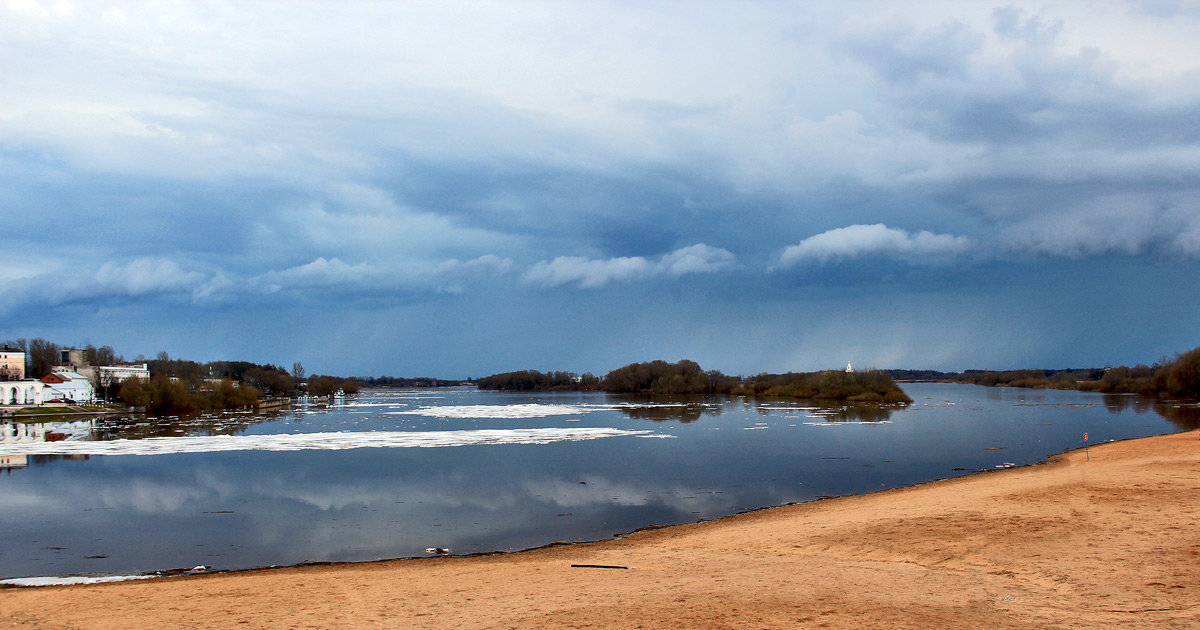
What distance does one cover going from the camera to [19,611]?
9.33 m

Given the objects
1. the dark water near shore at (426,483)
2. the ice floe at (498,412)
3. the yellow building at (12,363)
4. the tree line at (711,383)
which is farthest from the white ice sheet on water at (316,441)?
the yellow building at (12,363)

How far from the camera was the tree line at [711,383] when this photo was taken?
8069cm

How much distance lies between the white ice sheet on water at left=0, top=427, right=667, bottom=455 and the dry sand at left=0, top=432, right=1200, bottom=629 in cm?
2216

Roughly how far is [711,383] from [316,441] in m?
84.0

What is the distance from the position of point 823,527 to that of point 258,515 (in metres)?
13.0

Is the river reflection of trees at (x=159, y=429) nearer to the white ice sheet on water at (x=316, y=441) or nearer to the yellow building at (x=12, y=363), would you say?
the white ice sheet on water at (x=316, y=441)

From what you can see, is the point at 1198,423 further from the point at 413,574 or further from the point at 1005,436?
the point at 413,574

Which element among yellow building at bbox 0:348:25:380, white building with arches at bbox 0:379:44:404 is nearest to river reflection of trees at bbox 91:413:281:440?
white building with arches at bbox 0:379:44:404

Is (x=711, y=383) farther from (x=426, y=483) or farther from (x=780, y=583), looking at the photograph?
(x=780, y=583)

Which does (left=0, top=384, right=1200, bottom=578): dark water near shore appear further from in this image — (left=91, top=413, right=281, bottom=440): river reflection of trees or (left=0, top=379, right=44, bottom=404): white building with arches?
(left=0, top=379, right=44, bottom=404): white building with arches

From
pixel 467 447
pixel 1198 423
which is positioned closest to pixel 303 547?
pixel 467 447

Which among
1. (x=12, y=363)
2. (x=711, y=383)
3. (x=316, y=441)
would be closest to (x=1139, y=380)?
(x=711, y=383)

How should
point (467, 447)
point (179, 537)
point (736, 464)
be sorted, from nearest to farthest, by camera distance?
point (179, 537) < point (736, 464) < point (467, 447)

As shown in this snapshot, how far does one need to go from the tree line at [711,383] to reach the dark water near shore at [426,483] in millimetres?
38265
